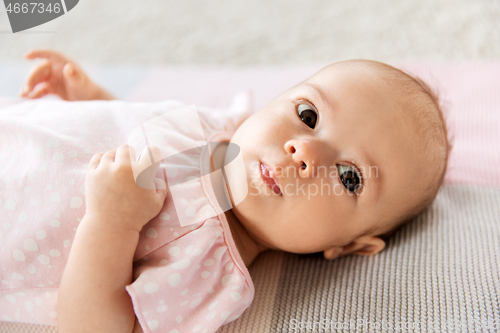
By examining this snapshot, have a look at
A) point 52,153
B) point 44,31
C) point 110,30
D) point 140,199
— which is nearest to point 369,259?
point 140,199

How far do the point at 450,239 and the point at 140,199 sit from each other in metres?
0.61

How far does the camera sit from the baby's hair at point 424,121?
72cm

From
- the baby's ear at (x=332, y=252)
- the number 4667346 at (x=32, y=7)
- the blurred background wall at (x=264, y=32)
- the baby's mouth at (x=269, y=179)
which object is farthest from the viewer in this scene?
the blurred background wall at (x=264, y=32)

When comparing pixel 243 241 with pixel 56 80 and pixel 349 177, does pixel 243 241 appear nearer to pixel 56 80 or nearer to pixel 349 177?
pixel 349 177

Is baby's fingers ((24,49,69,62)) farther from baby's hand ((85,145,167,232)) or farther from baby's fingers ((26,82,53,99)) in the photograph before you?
baby's hand ((85,145,167,232))

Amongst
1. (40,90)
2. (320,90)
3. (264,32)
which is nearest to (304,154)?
(320,90)

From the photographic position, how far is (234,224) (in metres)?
0.78

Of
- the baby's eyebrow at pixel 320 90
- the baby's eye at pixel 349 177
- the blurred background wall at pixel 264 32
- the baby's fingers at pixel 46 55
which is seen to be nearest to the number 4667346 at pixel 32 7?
the baby's fingers at pixel 46 55

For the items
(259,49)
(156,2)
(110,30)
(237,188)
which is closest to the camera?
(237,188)

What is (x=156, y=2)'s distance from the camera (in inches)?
71.4

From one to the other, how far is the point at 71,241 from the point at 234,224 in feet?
0.97

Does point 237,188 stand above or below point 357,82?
below

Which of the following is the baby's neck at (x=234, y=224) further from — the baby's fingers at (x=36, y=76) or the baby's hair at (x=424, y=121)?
the baby's fingers at (x=36, y=76)

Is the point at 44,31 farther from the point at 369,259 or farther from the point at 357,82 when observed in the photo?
the point at 369,259
